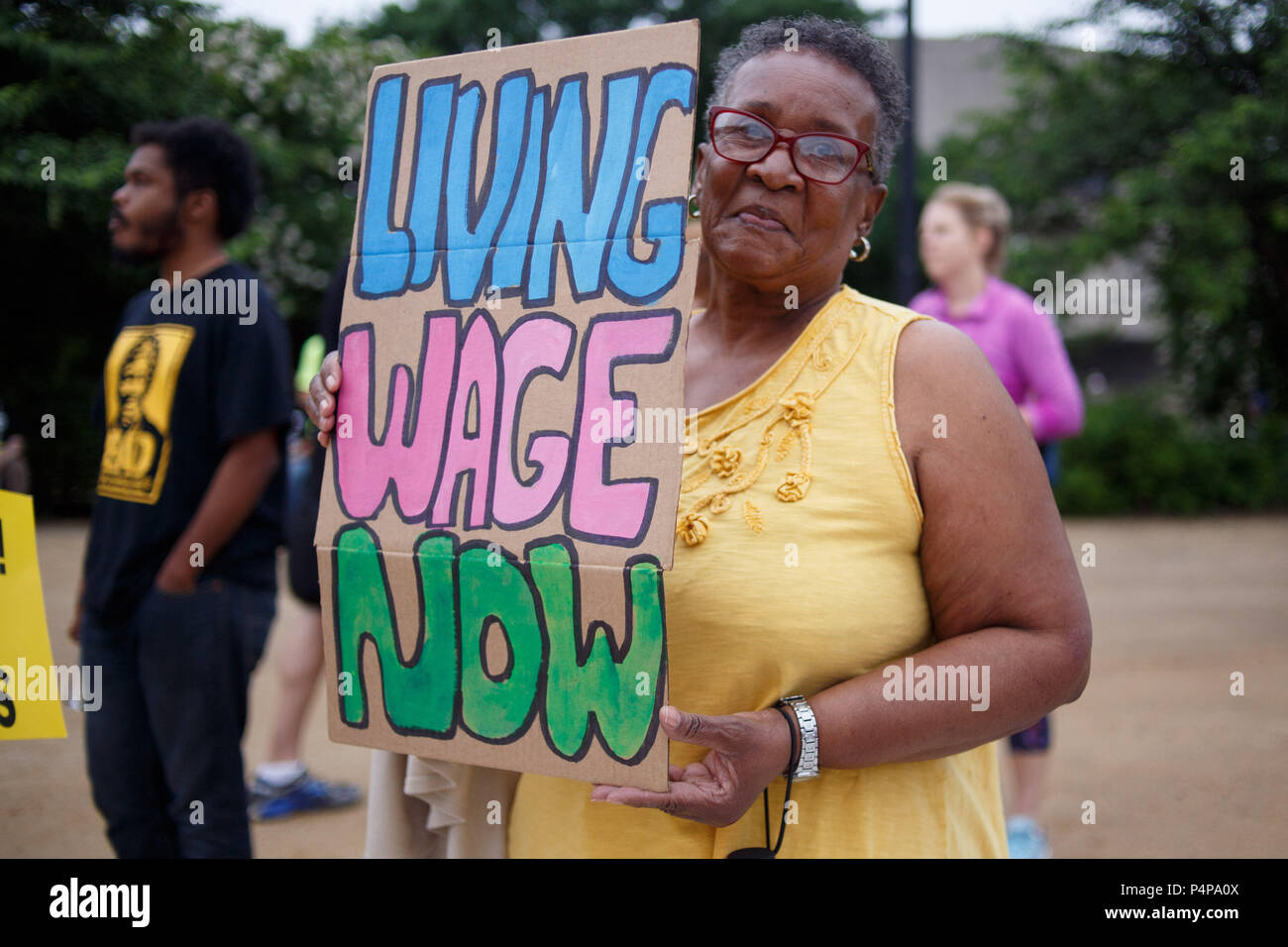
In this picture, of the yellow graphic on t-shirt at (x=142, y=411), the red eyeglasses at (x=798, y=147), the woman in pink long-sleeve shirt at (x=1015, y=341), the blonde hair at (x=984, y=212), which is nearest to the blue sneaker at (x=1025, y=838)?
the woman in pink long-sleeve shirt at (x=1015, y=341)

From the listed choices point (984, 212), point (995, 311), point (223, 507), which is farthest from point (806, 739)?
point (984, 212)

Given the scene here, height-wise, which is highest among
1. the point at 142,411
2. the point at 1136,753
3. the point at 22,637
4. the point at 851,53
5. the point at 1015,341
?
the point at 851,53

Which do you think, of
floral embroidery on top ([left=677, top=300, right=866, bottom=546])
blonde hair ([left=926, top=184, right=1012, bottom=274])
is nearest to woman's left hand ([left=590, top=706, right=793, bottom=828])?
floral embroidery on top ([left=677, top=300, right=866, bottom=546])

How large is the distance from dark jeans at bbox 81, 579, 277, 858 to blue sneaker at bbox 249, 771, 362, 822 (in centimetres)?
158

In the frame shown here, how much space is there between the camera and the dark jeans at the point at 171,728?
284 cm

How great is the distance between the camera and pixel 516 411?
1.72m

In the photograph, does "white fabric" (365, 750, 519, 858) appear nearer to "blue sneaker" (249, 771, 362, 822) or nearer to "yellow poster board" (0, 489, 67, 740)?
"yellow poster board" (0, 489, 67, 740)

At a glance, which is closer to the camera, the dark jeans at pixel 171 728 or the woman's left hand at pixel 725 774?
the woman's left hand at pixel 725 774

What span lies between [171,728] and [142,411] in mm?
806

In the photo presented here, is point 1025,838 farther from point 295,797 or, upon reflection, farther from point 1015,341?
point 295,797

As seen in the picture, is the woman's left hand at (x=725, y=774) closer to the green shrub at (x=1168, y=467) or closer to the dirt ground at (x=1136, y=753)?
the dirt ground at (x=1136, y=753)

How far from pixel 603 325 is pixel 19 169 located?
3.18 metres

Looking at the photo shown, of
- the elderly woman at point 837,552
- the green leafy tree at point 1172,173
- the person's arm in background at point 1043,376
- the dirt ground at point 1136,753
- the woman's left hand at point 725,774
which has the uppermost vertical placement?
the green leafy tree at point 1172,173

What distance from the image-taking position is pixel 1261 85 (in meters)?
9.50
